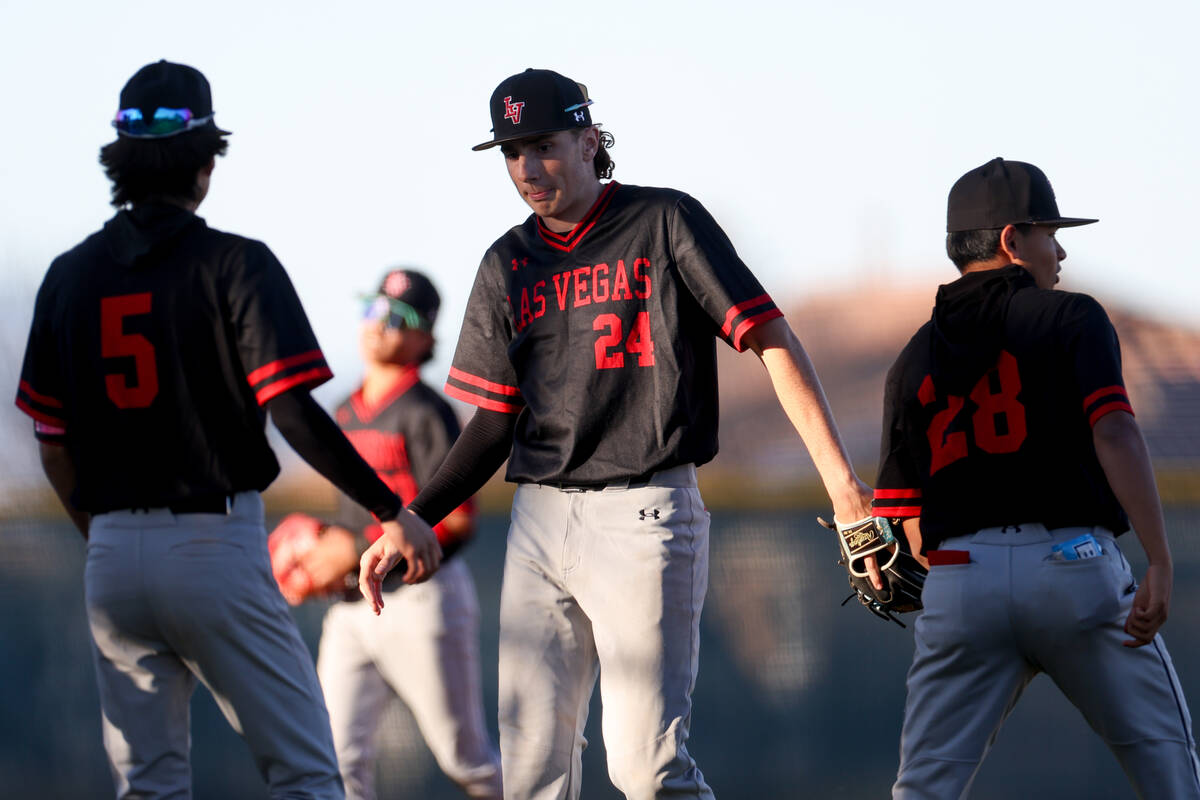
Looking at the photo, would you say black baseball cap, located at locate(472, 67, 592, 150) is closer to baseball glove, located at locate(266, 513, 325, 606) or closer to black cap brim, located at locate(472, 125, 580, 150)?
black cap brim, located at locate(472, 125, 580, 150)

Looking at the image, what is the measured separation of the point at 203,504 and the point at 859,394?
6477mm

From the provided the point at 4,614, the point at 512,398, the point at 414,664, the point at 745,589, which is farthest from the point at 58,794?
the point at 512,398

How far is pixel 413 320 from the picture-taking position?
16.3 feet

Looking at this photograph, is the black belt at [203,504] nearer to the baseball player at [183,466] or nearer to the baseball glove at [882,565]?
the baseball player at [183,466]

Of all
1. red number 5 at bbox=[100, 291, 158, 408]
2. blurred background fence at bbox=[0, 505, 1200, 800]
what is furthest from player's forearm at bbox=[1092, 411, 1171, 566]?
blurred background fence at bbox=[0, 505, 1200, 800]

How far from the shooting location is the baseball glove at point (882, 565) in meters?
3.49

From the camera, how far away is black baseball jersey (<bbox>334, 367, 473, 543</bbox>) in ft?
15.5

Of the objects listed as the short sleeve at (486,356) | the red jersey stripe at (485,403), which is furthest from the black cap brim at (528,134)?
the red jersey stripe at (485,403)

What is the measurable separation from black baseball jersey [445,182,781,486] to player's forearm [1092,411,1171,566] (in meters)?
0.83

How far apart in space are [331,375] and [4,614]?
400 centimetres

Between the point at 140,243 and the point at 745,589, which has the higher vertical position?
the point at 140,243

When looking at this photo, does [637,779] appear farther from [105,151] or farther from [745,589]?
[745,589]

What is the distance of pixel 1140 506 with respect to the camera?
320 cm

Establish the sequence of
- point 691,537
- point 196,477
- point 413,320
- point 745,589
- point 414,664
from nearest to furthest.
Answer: point 196,477, point 691,537, point 414,664, point 413,320, point 745,589
